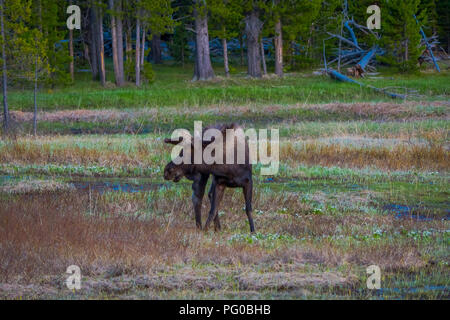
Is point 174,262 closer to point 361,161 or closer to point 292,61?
point 361,161

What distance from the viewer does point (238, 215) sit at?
13414 millimetres

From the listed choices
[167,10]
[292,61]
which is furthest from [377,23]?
[167,10]

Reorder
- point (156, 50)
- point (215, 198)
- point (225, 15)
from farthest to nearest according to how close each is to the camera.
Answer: point (156, 50) < point (225, 15) < point (215, 198)

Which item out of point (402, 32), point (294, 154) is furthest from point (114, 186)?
point (402, 32)

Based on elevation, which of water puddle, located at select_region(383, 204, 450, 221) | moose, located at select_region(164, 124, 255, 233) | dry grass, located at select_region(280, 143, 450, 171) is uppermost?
moose, located at select_region(164, 124, 255, 233)

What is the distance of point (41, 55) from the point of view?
29906 millimetres

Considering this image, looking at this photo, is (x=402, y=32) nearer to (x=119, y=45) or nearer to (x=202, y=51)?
(x=202, y=51)

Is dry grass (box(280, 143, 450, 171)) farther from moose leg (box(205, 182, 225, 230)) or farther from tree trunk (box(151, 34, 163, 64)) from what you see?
tree trunk (box(151, 34, 163, 64))

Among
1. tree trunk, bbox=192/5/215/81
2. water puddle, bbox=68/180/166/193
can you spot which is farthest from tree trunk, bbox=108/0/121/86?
water puddle, bbox=68/180/166/193

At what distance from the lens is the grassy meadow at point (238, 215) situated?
28.1ft

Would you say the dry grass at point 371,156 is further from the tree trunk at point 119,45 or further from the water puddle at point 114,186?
the tree trunk at point 119,45

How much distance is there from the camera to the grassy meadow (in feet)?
28.1

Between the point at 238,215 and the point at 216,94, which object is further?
the point at 216,94

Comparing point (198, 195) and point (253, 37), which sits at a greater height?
point (253, 37)
